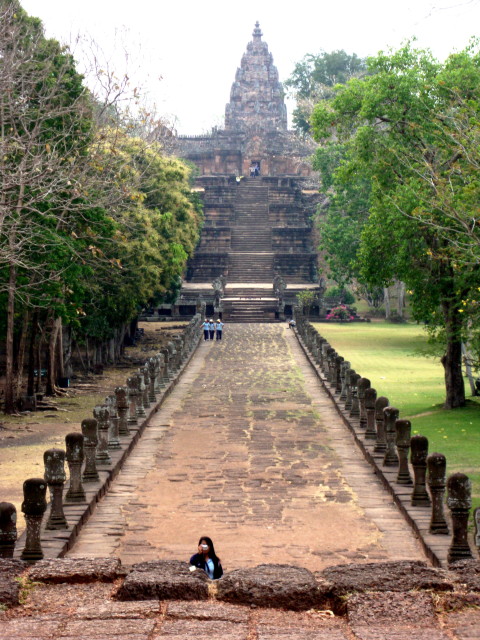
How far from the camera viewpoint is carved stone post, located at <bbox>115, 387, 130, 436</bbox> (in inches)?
620

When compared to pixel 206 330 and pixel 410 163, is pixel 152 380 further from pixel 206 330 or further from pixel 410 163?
pixel 206 330

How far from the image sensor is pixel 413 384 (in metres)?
26.1

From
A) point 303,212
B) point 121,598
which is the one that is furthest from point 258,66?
point 121,598

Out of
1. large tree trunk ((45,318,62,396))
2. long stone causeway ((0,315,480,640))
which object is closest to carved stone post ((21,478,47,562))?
long stone causeway ((0,315,480,640))

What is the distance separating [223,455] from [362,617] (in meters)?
8.89

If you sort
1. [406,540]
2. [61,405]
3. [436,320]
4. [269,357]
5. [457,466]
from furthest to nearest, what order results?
[269,357]
[61,405]
[436,320]
[457,466]
[406,540]

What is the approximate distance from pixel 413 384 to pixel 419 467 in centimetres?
1574

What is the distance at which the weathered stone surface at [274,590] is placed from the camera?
235 inches

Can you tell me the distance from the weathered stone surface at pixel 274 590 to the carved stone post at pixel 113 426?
8391mm

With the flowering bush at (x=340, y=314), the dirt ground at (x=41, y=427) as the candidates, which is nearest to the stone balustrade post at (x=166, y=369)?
the dirt ground at (x=41, y=427)

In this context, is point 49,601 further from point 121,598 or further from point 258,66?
point 258,66

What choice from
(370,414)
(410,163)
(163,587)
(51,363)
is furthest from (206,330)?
(163,587)

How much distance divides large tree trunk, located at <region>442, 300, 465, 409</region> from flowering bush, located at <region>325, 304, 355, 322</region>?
96.5 feet

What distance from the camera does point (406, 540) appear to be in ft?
32.3
